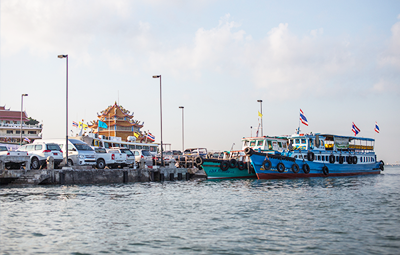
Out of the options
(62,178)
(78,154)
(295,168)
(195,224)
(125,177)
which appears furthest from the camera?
(295,168)

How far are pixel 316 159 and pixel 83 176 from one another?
24.2 meters

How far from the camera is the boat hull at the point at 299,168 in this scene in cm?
3397

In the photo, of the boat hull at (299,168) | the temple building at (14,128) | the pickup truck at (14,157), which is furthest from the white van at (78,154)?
the temple building at (14,128)

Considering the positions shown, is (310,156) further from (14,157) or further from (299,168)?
(14,157)

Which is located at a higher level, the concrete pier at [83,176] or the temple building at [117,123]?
the temple building at [117,123]

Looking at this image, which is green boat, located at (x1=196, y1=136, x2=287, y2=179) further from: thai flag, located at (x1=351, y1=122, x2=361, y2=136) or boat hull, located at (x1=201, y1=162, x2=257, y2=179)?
thai flag, located at (x1=351, y1=122, x2=361, y2=136)

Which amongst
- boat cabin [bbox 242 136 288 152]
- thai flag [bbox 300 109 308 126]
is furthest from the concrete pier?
thai flag [bbox 300 109 308 126]

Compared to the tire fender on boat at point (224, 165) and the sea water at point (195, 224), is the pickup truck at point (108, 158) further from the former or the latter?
the sea water at point (195, 224)

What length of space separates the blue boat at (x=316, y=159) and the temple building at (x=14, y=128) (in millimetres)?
52226

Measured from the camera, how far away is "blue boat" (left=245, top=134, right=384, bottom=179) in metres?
34.2

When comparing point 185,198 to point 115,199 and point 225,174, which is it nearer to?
point 115,199

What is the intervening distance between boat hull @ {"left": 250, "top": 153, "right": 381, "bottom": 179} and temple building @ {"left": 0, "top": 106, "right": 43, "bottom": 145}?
52.0 meters

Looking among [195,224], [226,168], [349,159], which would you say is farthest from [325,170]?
[195,224]

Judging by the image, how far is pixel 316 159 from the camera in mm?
39375
